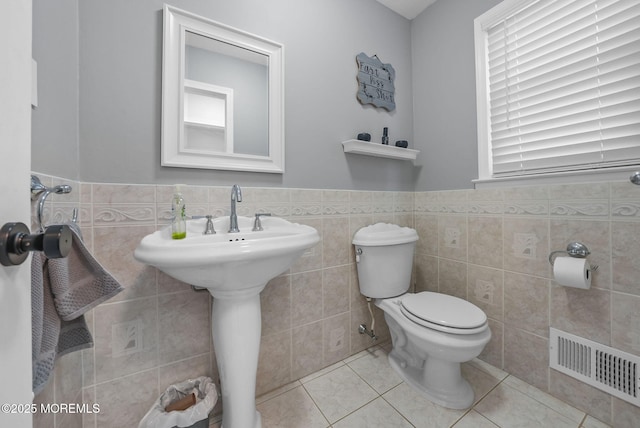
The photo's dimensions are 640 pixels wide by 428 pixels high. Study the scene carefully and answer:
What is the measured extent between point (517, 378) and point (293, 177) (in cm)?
156

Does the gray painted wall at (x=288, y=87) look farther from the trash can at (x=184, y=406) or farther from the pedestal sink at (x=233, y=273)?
the trash can at (x=184, y=406)

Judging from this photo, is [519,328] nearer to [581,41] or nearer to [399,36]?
[581,41]

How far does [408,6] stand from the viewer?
5.37 ft

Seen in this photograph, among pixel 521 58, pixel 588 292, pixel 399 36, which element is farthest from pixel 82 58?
pixel 588 292

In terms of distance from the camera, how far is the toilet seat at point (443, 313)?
1.00 meters

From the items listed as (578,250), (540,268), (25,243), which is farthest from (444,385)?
(25,243)

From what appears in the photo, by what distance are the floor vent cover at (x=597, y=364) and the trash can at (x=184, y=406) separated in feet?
4.93

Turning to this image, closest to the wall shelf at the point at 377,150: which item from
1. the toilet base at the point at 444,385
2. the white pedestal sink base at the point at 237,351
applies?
the white pedestal sink base at the point at 237,351

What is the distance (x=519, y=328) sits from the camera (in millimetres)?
1225

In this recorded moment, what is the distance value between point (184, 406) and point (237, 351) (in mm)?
311

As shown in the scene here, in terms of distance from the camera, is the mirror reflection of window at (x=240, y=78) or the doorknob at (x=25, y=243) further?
the mirror reflection of window at (x=240, y=78)

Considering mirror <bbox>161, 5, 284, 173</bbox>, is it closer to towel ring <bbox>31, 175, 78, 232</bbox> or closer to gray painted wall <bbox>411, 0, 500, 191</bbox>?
towel ring <bbox>31, 175, 78, 232</bbox>

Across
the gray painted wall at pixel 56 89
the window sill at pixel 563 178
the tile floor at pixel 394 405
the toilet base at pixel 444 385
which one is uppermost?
the gray painted wall at pixel 56 89

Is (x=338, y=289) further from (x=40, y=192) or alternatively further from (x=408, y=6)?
(x=408, y=6)
